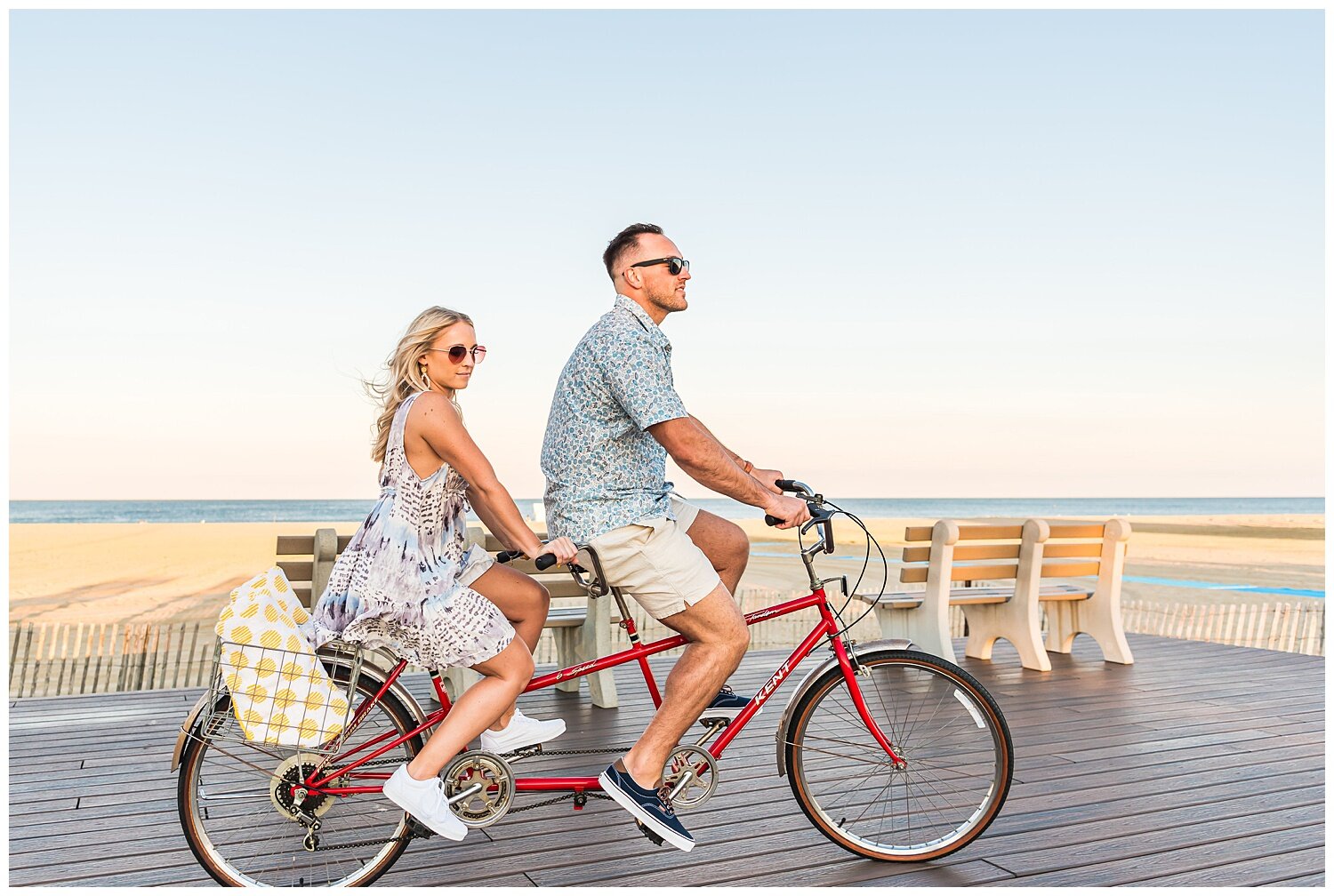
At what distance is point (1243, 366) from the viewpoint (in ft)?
128

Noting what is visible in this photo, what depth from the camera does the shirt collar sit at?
2943 millimetres

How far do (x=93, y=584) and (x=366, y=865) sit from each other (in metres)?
26.1

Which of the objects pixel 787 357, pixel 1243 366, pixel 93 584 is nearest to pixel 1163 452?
pixel 1243 366

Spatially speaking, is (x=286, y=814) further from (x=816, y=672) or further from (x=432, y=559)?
(x=816, y=672)

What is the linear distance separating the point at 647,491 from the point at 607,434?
0.18m

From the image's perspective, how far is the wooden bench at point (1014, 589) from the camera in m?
6.35

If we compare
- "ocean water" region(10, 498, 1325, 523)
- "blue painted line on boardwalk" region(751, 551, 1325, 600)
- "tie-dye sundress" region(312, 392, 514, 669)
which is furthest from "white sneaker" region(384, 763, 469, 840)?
"ocean water" region(10, 498, 1325, 523)

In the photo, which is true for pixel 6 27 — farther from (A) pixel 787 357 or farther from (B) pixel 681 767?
(A) pixel 787 357

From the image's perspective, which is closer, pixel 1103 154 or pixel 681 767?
pixel 681 767

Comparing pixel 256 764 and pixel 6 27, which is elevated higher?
pixel 6 27

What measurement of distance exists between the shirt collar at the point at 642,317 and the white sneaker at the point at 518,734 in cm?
101

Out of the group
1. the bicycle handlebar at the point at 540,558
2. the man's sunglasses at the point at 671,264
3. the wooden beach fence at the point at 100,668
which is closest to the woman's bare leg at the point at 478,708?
the bicycle handlebar at the point at 540,558

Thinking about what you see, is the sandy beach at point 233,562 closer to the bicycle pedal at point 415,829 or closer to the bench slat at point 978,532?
the bench slat at point 978,532

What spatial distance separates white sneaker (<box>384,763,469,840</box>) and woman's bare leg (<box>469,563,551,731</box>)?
248 mm
